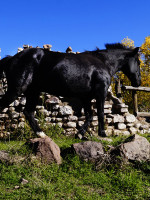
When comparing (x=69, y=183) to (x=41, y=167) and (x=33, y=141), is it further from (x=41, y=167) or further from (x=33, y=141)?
(x=33, y=141)

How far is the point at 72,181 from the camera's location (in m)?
2.93

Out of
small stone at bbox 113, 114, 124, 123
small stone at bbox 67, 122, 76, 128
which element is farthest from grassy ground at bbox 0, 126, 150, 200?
small stone at bbox 113, 114, 124, 123

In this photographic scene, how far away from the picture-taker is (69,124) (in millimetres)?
6398

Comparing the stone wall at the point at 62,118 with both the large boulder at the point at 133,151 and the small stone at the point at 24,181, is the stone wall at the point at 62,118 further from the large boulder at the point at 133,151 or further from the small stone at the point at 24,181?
the small stone at the point at 24,181

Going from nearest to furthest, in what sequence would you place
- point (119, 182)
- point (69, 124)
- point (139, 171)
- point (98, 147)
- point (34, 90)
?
1. point (119, 182)
2. point (139, 171)
3. point (98, 147)
4. point (34, 90)
5. point (69, 124)

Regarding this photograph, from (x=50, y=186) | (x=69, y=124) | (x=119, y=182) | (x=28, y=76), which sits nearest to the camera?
(x=50, y=186)

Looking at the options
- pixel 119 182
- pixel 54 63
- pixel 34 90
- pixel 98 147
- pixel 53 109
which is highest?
pixel 54 63

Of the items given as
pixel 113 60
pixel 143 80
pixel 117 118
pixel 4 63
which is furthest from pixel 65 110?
pixel 143 80

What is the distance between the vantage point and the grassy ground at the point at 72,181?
2.58 m

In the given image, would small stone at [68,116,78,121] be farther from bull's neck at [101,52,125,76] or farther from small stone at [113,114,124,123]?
bull's neck at [101,52,125,76]

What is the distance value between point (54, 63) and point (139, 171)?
2518 mm

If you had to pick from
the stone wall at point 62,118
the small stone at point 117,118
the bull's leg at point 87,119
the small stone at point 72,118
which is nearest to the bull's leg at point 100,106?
the bull's leg at point 87,119

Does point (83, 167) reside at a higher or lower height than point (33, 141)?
lower

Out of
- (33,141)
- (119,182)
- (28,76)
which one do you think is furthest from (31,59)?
(119,182)
